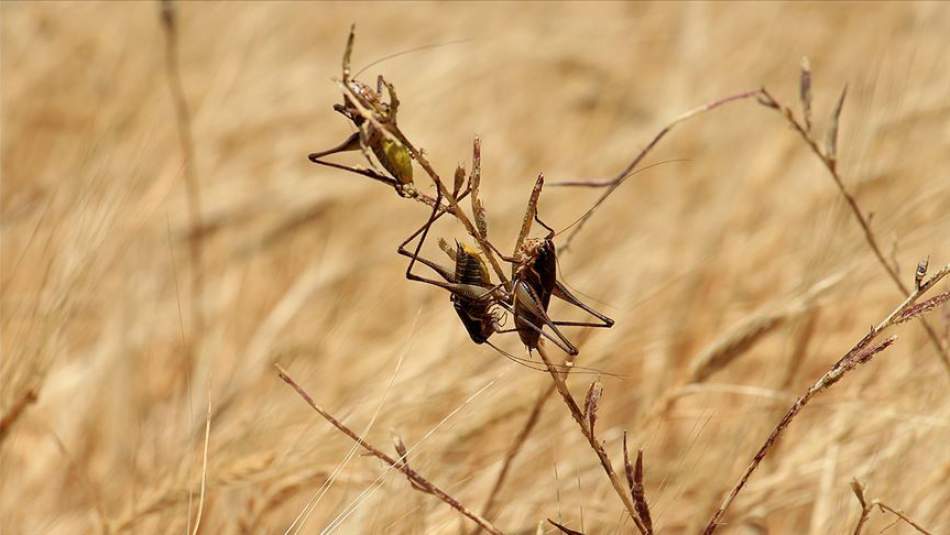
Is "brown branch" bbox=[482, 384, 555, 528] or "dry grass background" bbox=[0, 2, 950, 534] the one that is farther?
"dry grass background" bbox=[0, 2, 950, 534]

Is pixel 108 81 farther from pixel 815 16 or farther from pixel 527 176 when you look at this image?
pixel 815 16

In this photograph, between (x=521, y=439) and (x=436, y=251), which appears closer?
(x=521, y=439)

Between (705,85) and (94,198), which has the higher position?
(705,85)

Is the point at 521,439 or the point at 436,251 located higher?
the point at 436,251

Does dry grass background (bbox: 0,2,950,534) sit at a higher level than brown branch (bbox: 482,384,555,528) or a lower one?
higher

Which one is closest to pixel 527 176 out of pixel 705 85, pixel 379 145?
pixel 705 85

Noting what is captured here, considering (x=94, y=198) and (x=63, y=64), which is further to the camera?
(x=63, y=64)

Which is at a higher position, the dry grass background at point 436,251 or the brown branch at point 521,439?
the dry grass background at point 436,251

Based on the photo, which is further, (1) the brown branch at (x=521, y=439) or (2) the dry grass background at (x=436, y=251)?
(2) the dry grass background at (x=436, y=251)
